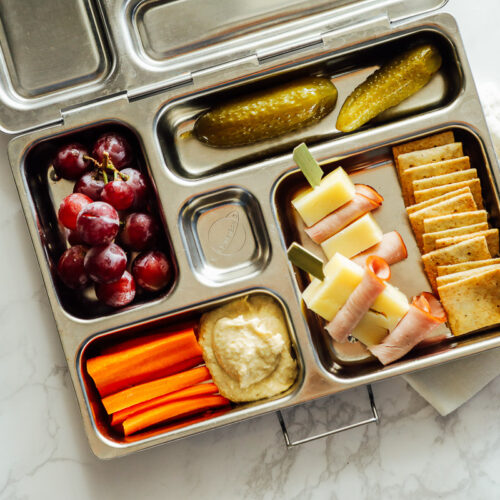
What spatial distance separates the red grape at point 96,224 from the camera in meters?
1.45

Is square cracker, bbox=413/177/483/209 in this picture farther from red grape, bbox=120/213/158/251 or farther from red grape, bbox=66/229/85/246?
red grape, bbox=66/229/85/246

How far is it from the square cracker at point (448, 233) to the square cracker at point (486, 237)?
0.01 metres

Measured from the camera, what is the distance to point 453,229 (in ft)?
5.13

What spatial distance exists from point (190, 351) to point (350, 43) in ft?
3.48

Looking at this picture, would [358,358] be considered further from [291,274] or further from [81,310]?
[81,310]

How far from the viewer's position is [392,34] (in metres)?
1.53

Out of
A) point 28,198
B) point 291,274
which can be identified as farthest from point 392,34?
point 28,198

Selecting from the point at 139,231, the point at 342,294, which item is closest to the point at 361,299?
the point at 342,294

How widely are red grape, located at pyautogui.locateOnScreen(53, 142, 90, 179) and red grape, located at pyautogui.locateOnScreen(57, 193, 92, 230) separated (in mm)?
106

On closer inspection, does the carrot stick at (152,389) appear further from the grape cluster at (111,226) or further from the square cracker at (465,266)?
the square cracker at (465,266)

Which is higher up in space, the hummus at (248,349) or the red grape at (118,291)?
the red grape at (118,291)

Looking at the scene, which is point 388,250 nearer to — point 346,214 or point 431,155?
point 346,214

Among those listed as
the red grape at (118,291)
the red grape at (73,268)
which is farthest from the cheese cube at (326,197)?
the red grape at (73,268)

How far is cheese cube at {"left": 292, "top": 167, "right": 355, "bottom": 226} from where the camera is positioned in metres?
1.60
